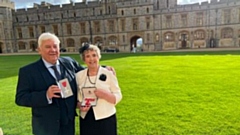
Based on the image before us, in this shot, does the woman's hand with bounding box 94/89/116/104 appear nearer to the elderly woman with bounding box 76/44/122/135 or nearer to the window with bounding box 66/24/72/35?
the elderly woman with bounding box 76/44/122/135

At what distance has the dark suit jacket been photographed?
1.88 meters

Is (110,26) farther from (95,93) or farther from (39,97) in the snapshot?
(39,97)

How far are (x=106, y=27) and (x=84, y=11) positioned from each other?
8.60 m

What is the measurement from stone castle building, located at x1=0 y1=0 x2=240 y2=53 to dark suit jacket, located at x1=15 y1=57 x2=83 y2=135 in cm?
3892

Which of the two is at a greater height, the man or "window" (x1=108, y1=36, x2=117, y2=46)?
"window" (x1=108, y1=36, x2=117, y2=46)

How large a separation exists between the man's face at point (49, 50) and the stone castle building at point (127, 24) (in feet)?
128

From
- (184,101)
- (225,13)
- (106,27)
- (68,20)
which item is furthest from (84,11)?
(184,101)

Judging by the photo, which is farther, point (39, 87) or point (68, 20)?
point (68, 20)

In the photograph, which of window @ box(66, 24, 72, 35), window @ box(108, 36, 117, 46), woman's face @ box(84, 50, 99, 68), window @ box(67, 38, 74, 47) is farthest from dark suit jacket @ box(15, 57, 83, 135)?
window @ box(66, 24, 72, 35)

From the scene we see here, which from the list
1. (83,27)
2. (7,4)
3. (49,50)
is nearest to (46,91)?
(49,50)

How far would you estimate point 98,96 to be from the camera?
2.03 m

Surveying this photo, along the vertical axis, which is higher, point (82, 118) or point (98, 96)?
point (98, 96)

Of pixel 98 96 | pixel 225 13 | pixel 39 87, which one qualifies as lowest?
pixel 98 96

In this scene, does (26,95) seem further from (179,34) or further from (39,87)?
(179,34)
